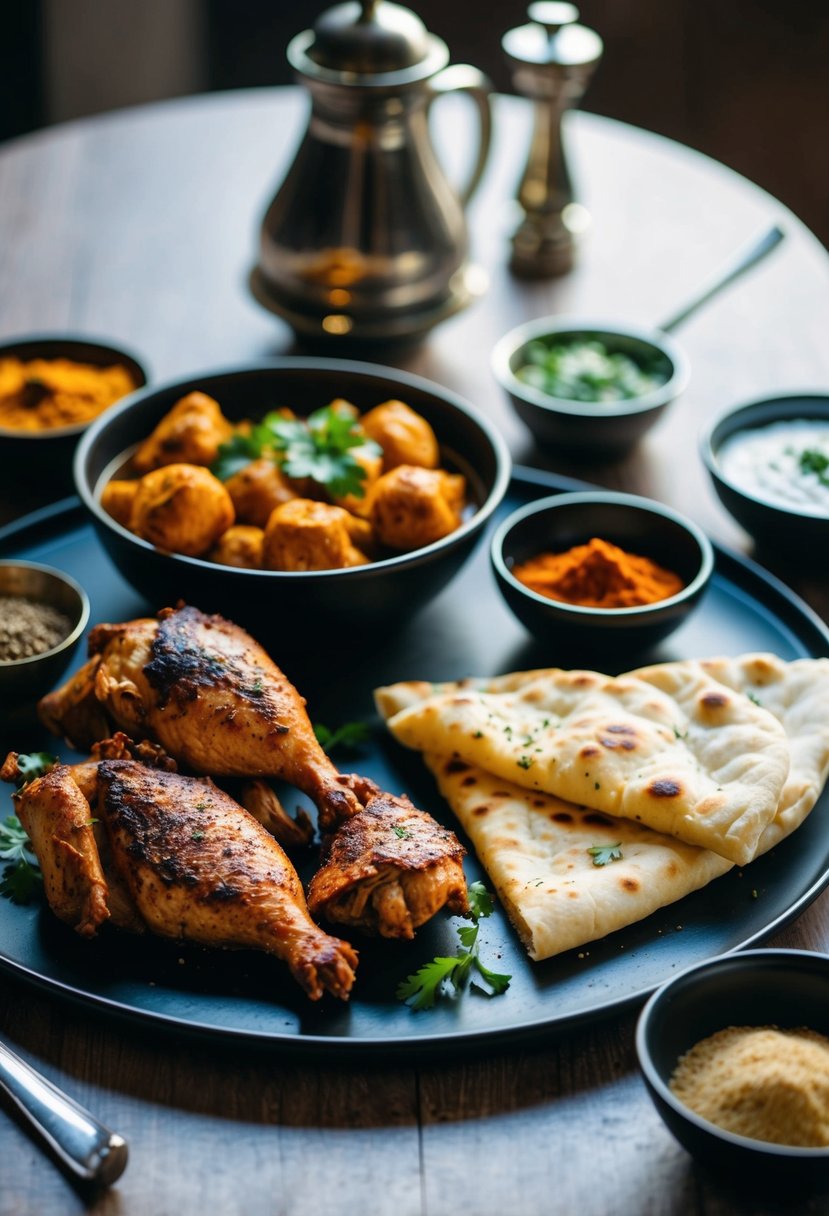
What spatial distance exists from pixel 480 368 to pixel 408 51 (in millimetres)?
898

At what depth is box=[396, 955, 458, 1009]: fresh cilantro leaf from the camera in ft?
6.87

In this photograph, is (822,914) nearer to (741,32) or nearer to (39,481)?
(39,481)

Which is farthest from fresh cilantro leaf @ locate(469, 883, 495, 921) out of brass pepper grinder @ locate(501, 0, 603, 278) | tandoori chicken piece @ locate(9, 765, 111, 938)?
brass pepper grinder @ locate(501, 0, 603, 278)

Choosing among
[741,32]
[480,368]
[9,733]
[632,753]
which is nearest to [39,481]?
[9,733]

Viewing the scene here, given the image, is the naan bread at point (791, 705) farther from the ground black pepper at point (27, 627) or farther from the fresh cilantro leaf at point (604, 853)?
the ground black pepper at point (27, 627)

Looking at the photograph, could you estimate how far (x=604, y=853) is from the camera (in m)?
2.35

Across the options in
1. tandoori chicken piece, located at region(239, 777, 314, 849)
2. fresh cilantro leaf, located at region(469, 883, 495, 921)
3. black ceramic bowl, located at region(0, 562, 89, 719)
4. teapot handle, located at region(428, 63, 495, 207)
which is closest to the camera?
fresh cilantro leaf, located at region(469, 883, 495, 921)

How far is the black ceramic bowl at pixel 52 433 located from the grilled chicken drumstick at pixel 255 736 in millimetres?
906

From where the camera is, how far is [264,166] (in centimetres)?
501

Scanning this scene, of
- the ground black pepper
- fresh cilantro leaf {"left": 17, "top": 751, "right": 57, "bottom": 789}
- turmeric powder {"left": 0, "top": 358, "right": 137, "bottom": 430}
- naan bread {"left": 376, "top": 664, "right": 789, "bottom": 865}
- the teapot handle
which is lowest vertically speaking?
fresh cilantro leaf {"left": 17, "top": 751, "right": 57, "bottom": 789}

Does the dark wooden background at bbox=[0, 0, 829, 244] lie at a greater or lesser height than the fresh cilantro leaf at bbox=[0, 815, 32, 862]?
lesser

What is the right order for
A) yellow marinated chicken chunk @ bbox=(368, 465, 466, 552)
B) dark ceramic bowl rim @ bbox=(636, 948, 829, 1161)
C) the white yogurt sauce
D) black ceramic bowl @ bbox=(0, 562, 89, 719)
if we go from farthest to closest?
the white yogurt sauce → yellow marinated chicken chunk @ bbox=(368, 465, 466, 552) → black ceramic bowl @ bbox=(0, 562, 89, 719) → dark ceramic bowl rim @ bbox=(636, 948, 829, 1161)

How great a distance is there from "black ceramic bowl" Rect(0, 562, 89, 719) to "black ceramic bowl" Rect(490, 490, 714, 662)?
0.88 meters

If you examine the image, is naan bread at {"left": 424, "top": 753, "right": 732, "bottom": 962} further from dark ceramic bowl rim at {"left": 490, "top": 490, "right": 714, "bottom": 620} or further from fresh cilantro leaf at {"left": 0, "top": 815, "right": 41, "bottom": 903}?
fresh cilantro leaf at {"left": 0, "top": 815, "right": 41, "bottom": 903}
